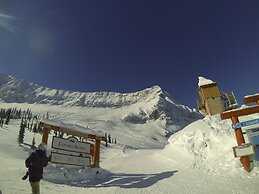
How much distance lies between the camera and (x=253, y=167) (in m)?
10.6

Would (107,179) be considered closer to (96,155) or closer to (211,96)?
(96,155)

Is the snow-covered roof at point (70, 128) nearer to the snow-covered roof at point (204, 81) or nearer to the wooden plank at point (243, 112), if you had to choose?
the wooden plank at point (243, 112)

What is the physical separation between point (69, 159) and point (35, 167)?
236 inches

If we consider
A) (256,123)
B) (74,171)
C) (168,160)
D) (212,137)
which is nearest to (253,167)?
(256,123)

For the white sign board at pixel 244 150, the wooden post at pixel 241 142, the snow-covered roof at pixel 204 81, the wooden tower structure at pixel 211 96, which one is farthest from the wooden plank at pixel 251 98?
the snow-covered roof at pixel 204 81

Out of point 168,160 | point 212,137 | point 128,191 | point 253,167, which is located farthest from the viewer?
point 168,160

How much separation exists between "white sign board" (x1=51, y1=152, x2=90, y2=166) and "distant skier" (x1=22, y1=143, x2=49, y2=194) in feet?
16.9

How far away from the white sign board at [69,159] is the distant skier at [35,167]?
16.9ft

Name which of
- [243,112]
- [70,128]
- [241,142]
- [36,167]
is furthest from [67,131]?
[243,112]

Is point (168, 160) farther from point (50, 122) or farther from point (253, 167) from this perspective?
point (50, 122)

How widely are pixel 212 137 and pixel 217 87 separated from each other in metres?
9.36

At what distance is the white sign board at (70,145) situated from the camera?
12773 millimetres

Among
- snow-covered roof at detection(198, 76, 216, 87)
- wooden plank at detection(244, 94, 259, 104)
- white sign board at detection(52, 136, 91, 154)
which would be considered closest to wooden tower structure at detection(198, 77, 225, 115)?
snow-covered roof at detection(198, 76, 216, 87)

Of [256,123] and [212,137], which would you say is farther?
[212,137]
